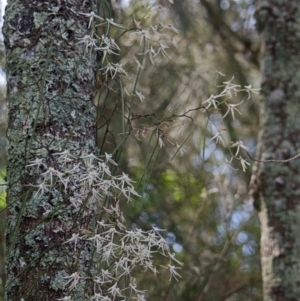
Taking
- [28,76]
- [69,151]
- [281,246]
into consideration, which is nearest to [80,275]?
[69,151]

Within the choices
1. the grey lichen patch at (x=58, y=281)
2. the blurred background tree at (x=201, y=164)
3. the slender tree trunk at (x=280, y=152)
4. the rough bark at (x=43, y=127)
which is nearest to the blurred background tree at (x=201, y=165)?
the blurred background tree at (x=201, y=164)

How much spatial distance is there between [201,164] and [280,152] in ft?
4.58

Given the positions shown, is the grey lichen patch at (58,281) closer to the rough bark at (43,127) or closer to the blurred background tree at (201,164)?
the rough bark at (43,127)

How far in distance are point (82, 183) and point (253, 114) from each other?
262 cm

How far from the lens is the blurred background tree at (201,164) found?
303cm

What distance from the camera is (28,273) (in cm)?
92

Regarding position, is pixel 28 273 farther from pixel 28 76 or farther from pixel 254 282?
pixel 254 282

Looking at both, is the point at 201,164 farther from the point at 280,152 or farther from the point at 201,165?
the point at 280,152

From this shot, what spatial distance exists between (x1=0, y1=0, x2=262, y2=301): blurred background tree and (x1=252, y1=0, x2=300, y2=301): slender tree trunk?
791 millimetres

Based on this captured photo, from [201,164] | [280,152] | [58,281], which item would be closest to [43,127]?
[58,281]

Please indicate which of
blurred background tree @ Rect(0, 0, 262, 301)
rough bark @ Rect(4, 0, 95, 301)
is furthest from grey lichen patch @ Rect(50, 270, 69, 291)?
blurred background tree @ Rect(0, 0, 262, 301)

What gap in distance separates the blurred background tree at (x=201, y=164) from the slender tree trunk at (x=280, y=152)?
2.60 ft

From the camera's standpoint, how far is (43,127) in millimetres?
971

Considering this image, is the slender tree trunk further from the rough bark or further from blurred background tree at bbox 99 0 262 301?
the rough bark
